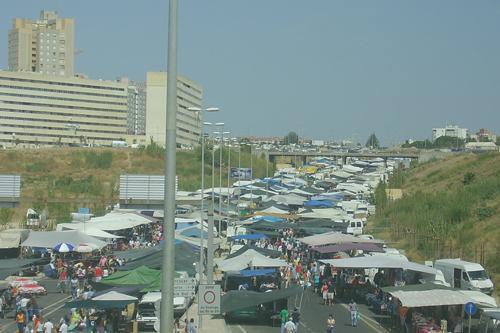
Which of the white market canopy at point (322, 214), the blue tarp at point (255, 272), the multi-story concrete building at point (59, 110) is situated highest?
the multi-story concrete building at point (59, 110)

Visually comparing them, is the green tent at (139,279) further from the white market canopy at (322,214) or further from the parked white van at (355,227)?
the white market canopy at (322,214)

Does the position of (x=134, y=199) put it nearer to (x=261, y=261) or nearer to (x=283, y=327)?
(x=261, y=261)

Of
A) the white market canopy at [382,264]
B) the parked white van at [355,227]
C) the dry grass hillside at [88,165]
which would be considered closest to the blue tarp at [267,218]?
the parked white van at [355,227]

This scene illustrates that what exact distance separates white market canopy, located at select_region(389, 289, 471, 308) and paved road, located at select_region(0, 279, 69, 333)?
36.6 feet

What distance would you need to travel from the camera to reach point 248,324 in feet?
102

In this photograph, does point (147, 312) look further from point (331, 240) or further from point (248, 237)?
point (248, 237)

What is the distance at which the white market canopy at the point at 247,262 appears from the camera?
36.2 m

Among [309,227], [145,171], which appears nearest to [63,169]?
[145,171]

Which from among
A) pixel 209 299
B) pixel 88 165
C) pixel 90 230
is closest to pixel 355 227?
pixel 90 230

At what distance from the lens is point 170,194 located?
9570 mm

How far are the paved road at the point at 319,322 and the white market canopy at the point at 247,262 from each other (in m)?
1.75

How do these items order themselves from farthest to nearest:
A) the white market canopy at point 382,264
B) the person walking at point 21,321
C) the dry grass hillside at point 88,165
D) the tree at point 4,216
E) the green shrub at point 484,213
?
the dry grass hillside at point 88,165
the tree at point 4,216
the green shrub at point 484,213
the white market canopy at point 382,264
the person walking at point 21,321

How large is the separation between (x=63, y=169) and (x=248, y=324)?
102846 mm

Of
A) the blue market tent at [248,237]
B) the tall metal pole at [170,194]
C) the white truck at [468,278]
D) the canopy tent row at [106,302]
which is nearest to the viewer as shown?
the tall metal pole at [170,194]
